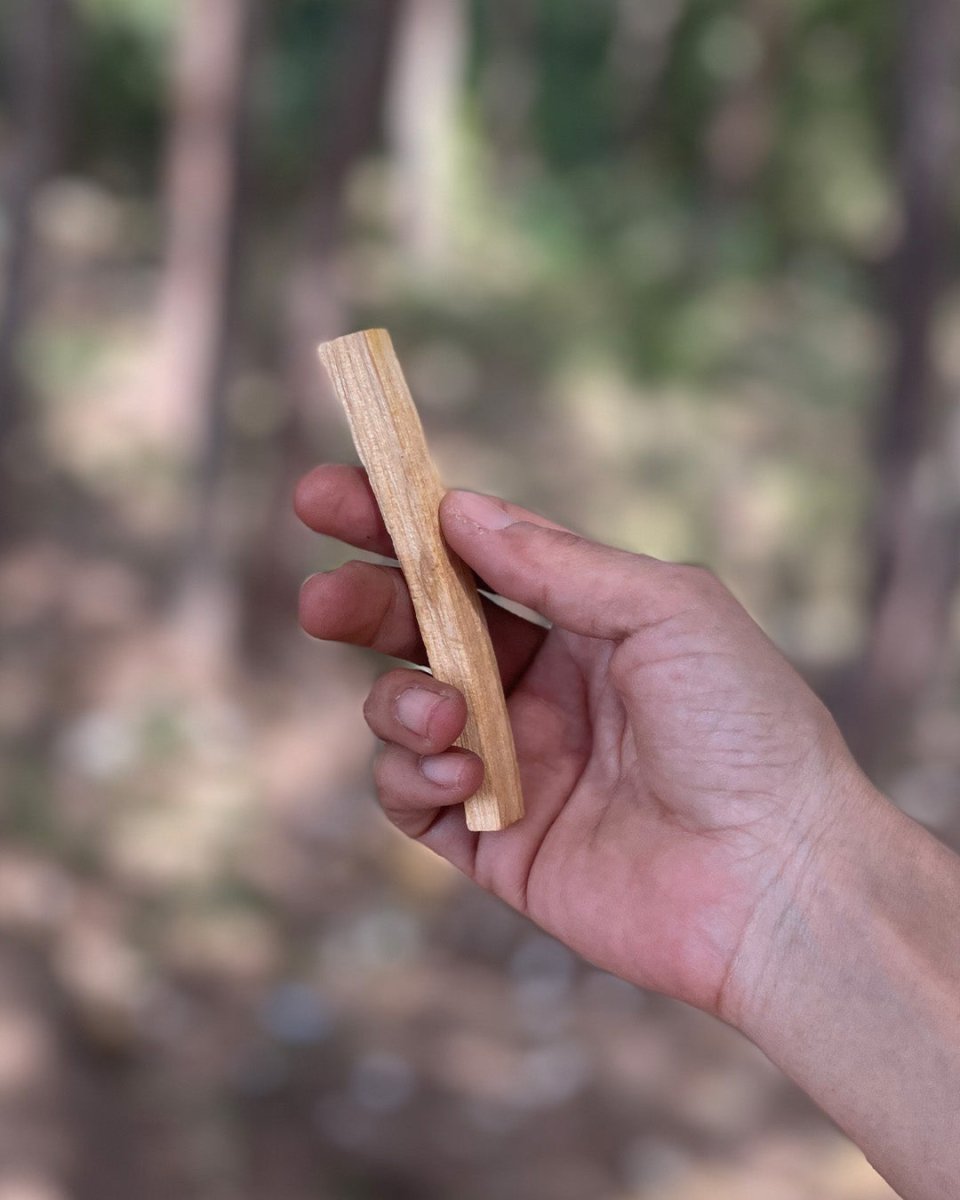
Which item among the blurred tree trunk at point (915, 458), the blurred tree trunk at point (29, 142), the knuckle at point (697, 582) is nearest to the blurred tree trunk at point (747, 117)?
the blurred tree trunk at point (915, 458)

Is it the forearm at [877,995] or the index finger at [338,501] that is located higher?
the index finger at [338,501]

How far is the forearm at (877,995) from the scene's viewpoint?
107 centimetres

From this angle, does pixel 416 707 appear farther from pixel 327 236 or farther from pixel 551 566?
pixel 327 236

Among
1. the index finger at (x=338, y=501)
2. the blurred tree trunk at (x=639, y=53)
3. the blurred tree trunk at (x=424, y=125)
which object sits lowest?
the index finger at (x=338, y=501)

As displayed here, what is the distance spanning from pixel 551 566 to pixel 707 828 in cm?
32

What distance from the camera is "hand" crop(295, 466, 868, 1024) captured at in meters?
1.20

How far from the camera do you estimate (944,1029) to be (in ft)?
3.56

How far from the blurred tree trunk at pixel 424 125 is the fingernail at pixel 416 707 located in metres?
5.88

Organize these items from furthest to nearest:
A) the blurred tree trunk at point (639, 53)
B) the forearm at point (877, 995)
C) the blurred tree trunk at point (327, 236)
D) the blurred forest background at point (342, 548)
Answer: the blurred tree trunk at point (639, 53) → the blurred tree trunk at point (327, 236) → the blurred forest background at point (342, 548) → the forearm at point (877, 995)

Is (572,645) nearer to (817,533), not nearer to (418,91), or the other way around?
(817,533)

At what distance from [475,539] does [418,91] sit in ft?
21.7

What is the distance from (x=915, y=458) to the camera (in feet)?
11.5

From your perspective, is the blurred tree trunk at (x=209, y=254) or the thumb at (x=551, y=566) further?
the blurred tree trunk at (x=209, y=254)

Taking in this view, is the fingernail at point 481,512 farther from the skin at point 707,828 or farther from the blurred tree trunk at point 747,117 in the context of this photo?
the blurred tree trunk at point 747,117
